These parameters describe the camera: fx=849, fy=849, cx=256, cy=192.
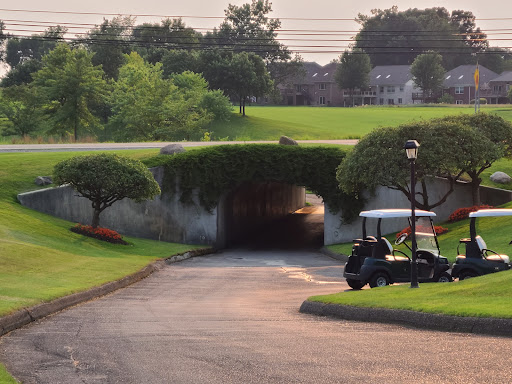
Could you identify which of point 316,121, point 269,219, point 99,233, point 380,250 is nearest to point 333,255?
point 99,233

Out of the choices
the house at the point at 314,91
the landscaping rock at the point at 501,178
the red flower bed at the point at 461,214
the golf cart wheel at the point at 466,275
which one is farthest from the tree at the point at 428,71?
the golf cart wheel at the point at 466,275

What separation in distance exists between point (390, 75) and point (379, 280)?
128 meters

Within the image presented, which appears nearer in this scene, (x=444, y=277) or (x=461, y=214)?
(x=444, y=277)

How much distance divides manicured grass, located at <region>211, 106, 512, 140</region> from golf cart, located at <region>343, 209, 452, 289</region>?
2115 inches

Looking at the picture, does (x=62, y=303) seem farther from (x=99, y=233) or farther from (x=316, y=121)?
(x=316, y=121)

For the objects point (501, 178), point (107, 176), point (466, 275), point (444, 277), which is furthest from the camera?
point (501, 178)

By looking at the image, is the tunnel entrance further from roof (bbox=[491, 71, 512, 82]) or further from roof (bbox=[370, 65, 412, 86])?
roof (bbox=[370, 65, 412, 86])

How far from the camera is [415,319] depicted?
50.0ft

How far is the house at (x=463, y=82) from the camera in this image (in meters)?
139

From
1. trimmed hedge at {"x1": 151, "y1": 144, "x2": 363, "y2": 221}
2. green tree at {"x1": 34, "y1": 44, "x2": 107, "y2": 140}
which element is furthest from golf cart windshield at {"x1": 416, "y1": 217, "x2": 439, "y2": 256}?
green tree at {"x1": 34, "y1": 44, "x2": 107, "y2": 140}

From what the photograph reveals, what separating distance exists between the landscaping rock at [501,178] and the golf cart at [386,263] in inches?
805

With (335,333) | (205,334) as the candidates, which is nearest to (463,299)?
(335,333)

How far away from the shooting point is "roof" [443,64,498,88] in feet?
456

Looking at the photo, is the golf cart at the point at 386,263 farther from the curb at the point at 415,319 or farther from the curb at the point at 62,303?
the curb at the point at 62,303
